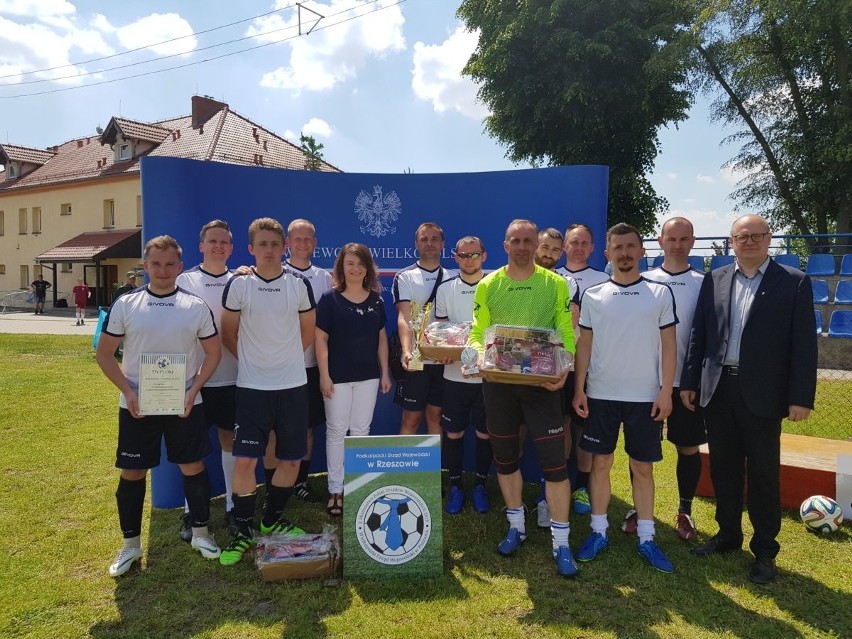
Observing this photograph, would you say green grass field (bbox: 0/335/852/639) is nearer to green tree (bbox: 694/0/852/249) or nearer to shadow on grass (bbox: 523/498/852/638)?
shadow on grass (bbox: 523/498/852/638)

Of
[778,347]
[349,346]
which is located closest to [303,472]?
[349,346]

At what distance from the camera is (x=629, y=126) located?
19531 millimetres

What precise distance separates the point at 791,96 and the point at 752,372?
1920 cm

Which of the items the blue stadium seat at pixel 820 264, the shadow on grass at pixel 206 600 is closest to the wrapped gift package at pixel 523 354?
the shadow on grass at pixel 206 600

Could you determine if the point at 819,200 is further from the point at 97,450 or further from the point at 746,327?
the point at 97,450

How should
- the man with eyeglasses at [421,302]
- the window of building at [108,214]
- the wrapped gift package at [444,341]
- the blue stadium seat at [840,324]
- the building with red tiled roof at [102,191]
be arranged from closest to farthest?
the wrapped gift package at [444,341]
the man with eyeglasses at [421,302]
the blue stadium seat at [840,324]
the building with red tiled roof at [102,191]
the window of building at [108,214]

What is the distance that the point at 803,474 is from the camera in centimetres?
414

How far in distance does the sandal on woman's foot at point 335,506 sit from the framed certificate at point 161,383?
57.1 inches

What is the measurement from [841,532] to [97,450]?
6278mm

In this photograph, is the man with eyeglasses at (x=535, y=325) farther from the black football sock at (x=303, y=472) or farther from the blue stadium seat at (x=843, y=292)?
the blue stadium seat at (x=843, y=292)

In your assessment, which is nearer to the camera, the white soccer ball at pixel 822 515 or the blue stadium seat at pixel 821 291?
the white soccer ball at pixel 822 515

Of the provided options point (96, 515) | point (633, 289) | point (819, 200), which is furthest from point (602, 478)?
point (819, 200)

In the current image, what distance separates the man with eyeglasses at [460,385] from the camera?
3.98 metres

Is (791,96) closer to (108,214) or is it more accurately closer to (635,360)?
(635,360)
